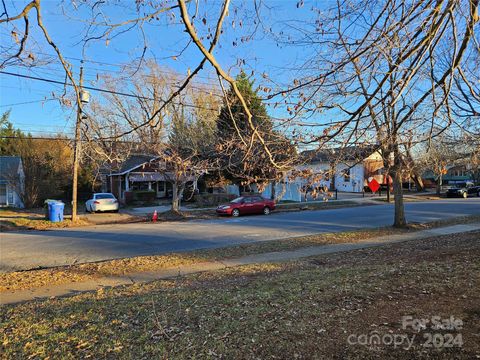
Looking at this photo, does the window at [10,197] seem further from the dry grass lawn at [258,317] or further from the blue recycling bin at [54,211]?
the dry grass lawn at [258,317]

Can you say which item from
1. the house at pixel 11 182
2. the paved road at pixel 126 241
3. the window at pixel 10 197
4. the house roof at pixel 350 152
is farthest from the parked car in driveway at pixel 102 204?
the house roof at pixel 350 152

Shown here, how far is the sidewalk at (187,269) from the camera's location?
6996 mm

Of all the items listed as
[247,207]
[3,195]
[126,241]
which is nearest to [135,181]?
[3,195]

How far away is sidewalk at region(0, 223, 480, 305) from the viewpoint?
6996mm

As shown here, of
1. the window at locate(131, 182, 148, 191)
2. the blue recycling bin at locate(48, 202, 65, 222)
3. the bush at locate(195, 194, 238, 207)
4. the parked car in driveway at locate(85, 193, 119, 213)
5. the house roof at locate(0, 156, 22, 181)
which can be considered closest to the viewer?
the blue recycling bin at locate(48, 202, 65, 222)

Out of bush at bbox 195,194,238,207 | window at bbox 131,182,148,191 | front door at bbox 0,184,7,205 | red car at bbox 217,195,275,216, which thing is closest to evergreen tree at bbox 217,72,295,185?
red car at bbox 217,195,275,216

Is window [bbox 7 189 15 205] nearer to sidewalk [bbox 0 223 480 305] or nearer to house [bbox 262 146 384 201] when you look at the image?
sidewalk [bbox 0 223 480 305]

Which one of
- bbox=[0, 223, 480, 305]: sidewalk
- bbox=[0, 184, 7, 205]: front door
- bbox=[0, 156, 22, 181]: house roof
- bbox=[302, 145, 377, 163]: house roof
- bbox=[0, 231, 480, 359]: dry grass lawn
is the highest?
bbox=[0, 156, 22, 181]: house roof

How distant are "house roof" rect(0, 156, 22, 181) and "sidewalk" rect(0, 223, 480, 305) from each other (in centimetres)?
2629

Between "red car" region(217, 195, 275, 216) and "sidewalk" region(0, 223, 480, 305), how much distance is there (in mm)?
12241

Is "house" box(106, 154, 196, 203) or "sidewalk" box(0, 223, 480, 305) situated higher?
"house" box(106, 154, 196, 203)

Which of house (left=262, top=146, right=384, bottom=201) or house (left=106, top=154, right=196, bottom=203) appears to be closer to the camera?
house (left=262, top=146, right=384, bottom=201)

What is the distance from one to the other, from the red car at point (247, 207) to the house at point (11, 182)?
17.4 m

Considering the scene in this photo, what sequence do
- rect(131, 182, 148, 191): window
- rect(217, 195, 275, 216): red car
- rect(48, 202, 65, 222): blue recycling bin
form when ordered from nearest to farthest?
1. rect(48, 202, 65, 222): blue recycling bin
2. rect(217, 195, 275, 216): red car
3. rect(131, 182, 148, 191): window
